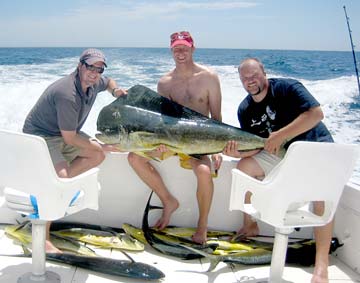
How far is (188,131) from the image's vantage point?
289 centimetres

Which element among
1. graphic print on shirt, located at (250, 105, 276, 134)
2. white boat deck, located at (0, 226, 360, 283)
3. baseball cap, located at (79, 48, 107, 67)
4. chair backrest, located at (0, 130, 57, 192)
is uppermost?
baseball cap, located at (79, 48, 107, 67)

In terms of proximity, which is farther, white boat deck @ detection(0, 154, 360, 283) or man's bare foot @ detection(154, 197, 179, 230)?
man's bare foot @ detection(154, 197, 179, 230)

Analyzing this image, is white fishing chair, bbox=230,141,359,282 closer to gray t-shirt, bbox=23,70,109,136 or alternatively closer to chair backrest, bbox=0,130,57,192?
chair backrest, bbox=0,130,57,192

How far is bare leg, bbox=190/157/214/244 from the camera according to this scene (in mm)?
2994

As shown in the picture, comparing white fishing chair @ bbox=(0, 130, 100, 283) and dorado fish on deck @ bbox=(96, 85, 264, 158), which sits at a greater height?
dorado fish on deck @ bbox=(96, 85, 264, 158)

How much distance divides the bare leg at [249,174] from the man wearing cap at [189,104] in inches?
7.8

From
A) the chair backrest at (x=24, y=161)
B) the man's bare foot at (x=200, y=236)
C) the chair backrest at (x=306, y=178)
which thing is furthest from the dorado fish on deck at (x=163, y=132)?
the chair backrest at (x=24, y=161)

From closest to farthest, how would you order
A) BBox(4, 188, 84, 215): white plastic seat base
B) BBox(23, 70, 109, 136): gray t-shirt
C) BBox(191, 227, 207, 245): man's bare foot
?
BBox(4, 188, 84, 215): white plastic seat base < BBox(23, 70, 109, 136): gray t-shirt < BBox(191, 227, 207, 245): man's bare foot

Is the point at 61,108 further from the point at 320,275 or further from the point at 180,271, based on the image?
the point at 320,275

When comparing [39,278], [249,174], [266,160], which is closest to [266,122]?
[266,160]

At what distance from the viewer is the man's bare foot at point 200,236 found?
9.74 feet

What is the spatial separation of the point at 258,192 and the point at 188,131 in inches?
35.6

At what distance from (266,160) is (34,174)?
1.56 metres

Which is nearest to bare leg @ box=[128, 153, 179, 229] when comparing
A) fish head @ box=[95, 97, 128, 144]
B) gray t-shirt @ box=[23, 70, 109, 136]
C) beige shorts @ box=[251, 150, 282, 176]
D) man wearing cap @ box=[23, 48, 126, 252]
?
→ man wearing cap @ box=[23, 48, 126, 252]
